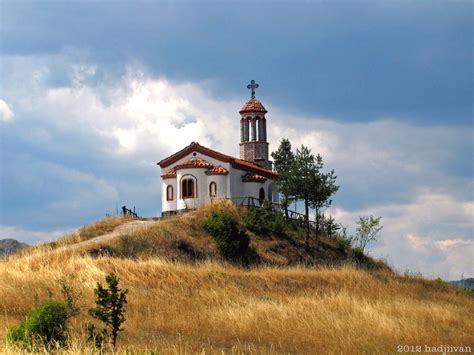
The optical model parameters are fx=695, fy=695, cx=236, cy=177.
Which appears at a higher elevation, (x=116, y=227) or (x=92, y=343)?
(x=116, y=227)

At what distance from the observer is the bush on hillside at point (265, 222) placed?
146ft

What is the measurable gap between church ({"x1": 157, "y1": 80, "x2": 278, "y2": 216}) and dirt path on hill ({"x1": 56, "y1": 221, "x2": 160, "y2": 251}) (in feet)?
15.7

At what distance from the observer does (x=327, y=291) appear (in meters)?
27.7

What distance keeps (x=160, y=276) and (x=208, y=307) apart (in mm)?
5423

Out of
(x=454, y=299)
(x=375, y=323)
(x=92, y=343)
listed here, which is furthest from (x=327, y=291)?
(x=92, y=343)

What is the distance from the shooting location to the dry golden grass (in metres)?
17.6

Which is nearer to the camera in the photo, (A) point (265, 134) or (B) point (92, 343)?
(B) point (92, 343)

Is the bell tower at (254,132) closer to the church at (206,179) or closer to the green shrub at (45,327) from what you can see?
the church at (206,179)

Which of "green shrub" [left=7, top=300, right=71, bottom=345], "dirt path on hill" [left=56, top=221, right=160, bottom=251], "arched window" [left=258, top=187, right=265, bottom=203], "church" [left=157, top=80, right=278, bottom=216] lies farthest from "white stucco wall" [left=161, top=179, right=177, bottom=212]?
"green shrub" [left=7, top=300, right=71, bottom=345]

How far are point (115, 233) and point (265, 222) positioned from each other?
33.9ft

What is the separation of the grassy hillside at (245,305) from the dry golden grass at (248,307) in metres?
0.04

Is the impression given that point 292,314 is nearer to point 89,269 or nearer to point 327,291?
point 327,291

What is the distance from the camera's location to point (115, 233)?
40.0m

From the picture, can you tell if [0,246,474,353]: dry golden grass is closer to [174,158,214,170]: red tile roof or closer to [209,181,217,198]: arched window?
[209,181,217,198]: arched window
